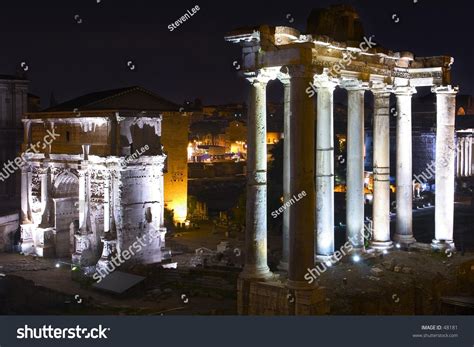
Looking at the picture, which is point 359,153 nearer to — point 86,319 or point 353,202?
point 353,202

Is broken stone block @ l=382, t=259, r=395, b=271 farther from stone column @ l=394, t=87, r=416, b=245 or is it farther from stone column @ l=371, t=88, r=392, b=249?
stone column @ l=394, t=87, r=416, b=245

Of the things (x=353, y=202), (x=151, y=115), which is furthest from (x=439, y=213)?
(x=151, y=115)

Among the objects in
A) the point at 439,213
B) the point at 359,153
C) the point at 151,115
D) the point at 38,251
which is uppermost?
the point at 151,115

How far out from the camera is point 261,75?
63.6 feet

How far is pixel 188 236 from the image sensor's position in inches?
1877

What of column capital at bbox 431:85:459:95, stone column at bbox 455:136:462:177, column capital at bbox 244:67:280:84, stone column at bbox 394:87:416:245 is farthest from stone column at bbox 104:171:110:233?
stone column at bbox 455:136:462:177

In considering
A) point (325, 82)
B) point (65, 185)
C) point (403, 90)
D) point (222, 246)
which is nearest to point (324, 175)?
point (325, 82)

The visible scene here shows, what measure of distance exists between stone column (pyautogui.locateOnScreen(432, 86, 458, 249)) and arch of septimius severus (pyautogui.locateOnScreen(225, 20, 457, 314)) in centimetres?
4

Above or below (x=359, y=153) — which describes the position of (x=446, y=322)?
below

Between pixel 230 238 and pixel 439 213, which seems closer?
pixel 439 213

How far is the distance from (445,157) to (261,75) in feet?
32.3

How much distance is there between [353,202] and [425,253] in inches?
155

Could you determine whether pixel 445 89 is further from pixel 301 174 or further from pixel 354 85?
pixel 301 174

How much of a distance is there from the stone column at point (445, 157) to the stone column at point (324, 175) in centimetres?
551
